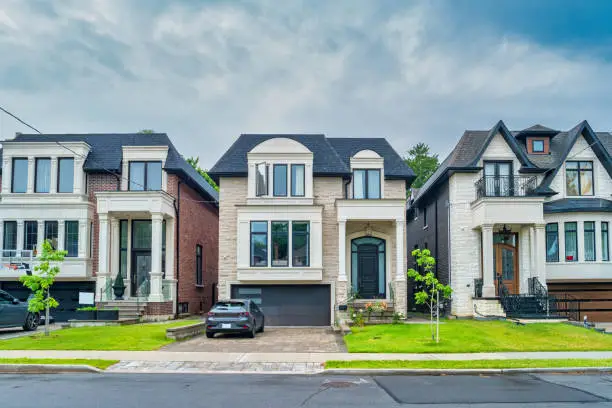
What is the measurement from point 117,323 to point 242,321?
265 inches

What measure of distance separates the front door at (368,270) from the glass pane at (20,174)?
16.1 metres

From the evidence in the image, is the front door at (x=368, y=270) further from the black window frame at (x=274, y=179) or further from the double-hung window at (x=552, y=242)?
the double-hung window at (x=552, y=242)

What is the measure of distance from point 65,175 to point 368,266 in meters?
14.8

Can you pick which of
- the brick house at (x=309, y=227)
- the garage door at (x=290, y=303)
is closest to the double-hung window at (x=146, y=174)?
the brick house at (x=309, y=227)

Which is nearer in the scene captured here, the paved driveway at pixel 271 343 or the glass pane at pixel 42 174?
the paved driveway at pixel 271 343

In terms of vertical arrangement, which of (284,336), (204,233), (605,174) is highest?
(605,174)

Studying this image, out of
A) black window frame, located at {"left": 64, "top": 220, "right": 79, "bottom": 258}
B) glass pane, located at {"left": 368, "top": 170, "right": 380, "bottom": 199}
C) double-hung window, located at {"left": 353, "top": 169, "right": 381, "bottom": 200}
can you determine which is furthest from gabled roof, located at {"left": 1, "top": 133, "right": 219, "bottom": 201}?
glass pane, located at {"left": 368, "top": 170, "right": 380, "bottom": 199}

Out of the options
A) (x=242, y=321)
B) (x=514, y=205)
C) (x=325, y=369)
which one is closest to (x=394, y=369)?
(x=325, y=369)

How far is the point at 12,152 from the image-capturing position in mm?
29094

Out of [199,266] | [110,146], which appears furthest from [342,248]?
[110,146]

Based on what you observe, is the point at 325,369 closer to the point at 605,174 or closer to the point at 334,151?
the point at 334,151

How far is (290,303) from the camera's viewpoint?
28719 mm

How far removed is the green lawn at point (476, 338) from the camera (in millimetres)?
17578

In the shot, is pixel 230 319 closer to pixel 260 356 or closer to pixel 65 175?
pixel 260 356
